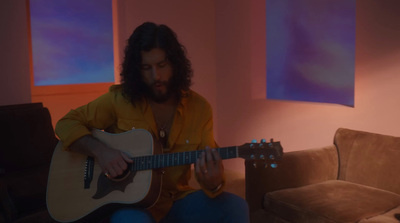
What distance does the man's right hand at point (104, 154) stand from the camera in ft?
5.92

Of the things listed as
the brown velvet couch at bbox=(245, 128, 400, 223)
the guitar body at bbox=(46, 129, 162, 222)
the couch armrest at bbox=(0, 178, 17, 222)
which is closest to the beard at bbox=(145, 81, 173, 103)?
the guitar body at bbox=(46, 129, 162, 222)

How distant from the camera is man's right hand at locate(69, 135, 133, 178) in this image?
1.81 meters

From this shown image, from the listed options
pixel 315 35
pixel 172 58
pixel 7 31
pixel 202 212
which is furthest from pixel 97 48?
pixel 202 212

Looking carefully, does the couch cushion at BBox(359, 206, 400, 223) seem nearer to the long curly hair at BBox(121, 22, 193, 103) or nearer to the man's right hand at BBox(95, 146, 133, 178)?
the long curly hair at BBox(121, 22, 193, 103)

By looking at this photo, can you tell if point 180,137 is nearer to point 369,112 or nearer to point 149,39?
point 149,39

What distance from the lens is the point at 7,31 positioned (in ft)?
11.7

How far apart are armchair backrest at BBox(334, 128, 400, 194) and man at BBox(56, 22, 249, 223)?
53.2 inches

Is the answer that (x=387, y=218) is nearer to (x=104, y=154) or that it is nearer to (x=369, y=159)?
(x=369, y=159)

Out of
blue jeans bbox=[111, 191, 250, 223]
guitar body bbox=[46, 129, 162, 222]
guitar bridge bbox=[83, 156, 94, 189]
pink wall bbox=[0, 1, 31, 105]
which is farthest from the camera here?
pink wall bbox=[0, 1, 31, 105]

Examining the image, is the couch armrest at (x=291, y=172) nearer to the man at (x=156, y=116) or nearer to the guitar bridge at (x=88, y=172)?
the man at (x=156, y=116)

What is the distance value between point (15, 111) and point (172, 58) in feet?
5.32

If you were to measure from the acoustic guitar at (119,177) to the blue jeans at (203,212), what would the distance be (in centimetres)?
9

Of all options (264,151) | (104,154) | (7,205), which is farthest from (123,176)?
(7,205)

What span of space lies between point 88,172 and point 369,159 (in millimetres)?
1872
